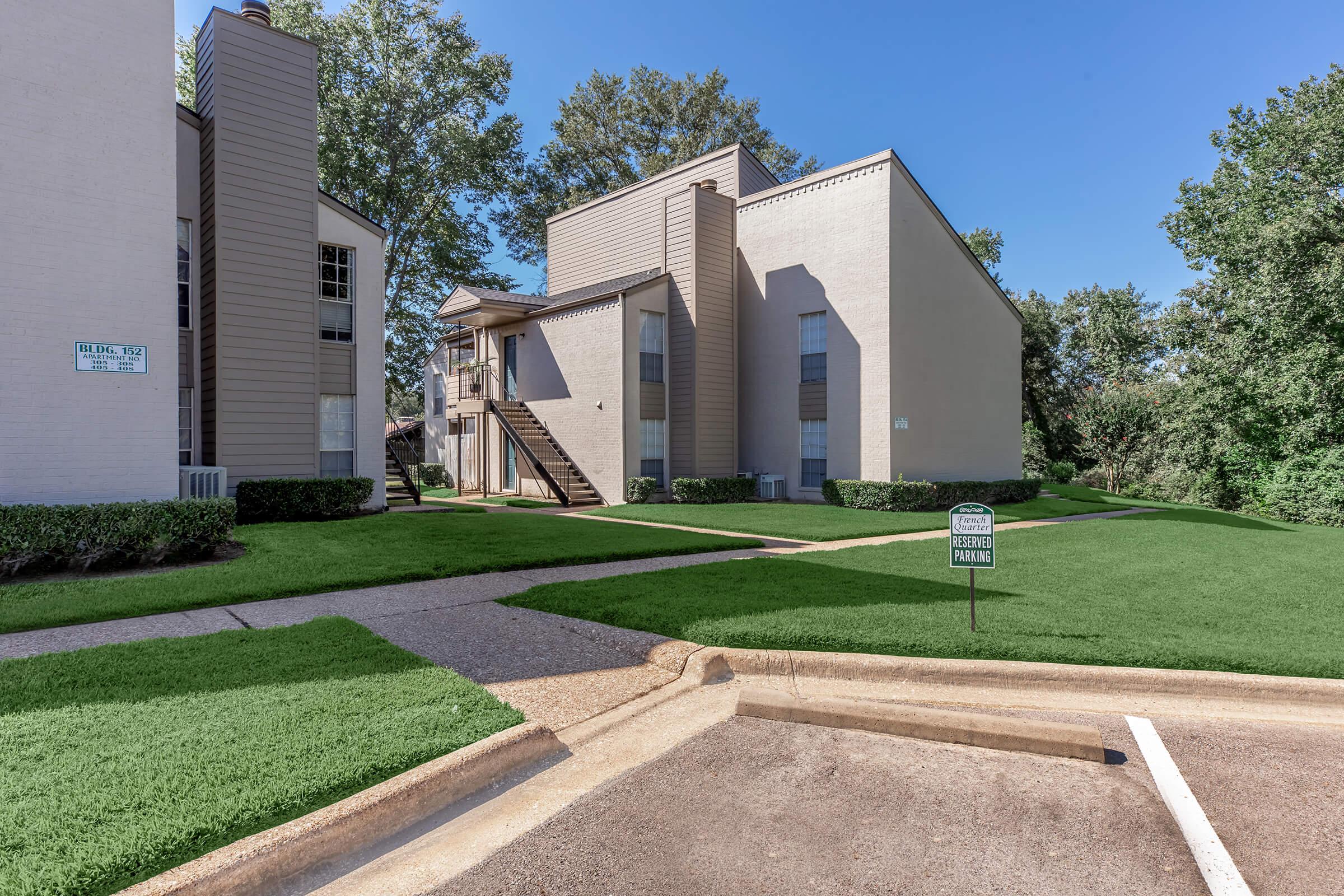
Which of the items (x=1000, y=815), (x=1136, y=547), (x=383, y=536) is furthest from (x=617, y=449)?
(x=1000, y=815)

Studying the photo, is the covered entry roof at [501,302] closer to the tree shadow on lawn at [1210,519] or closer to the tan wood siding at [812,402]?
the tan wood siding at [812,402]

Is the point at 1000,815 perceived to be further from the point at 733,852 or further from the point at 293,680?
the point at 293,680

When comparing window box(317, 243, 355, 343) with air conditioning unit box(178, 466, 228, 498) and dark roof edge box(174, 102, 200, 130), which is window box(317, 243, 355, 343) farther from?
air conditioning unit box(178, 466, 228, 498)

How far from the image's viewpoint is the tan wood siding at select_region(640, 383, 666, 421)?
1945cm

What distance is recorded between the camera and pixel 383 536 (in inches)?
436

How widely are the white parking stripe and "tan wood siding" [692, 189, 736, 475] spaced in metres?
15.8

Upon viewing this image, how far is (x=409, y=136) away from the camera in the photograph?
27.8 meters

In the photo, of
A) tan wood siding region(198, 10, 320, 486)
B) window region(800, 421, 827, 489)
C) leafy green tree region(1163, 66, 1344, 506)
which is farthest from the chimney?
leafy green tree region(1163, 66, 1344, 506)

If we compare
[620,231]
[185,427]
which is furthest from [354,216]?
[620,231]

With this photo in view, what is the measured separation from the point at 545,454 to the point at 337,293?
7082 mm

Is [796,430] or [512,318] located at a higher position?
[512,318]

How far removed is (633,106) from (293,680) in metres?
35.1

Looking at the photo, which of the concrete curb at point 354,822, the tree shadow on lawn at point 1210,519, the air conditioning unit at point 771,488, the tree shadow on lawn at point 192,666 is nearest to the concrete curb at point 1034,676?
the concrete curb at point 354,822

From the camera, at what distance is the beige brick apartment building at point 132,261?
359 inches
